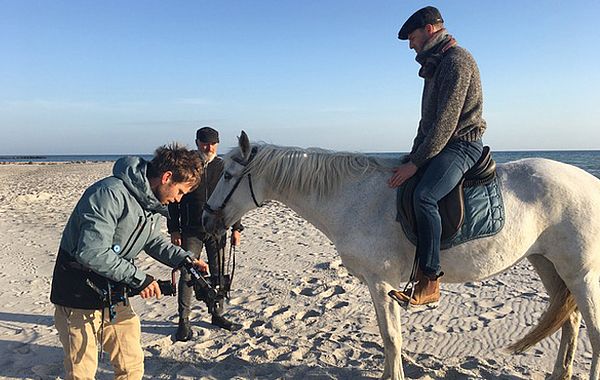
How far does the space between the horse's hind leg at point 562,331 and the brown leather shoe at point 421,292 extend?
1.09m

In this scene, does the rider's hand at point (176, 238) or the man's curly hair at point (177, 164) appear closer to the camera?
the man's curly hair at point (177, 164)

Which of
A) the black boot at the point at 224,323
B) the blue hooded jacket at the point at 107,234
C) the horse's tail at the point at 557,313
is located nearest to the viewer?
the blue hooded jacket at the point at 107,234

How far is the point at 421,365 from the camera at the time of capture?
11.8 feet

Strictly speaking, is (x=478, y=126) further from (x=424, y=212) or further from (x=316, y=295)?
(x=316, y=295)

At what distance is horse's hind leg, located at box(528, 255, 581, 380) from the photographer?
11.0 feet

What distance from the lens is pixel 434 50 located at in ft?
10.3

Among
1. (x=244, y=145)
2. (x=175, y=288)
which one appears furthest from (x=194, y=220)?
(x=175, y=288)

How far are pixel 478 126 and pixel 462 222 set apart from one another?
751 millimetres

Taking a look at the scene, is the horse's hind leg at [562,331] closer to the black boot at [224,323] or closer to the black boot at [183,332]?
the black boot at [224,323]

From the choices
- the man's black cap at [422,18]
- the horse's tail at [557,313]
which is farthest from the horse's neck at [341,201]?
the horse's tail at [557,313]

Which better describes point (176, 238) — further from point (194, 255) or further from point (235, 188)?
point (235, 188)

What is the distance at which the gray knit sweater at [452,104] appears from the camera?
291 cm

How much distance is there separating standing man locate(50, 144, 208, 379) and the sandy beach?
3.89ft

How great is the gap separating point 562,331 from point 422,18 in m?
2.81
